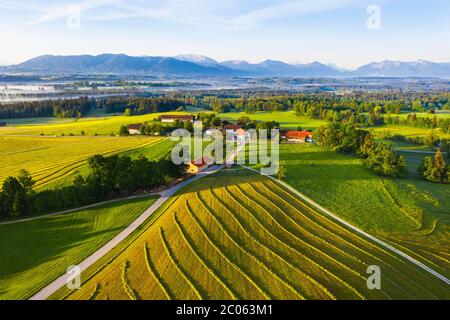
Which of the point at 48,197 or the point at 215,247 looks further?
the point at 48,197

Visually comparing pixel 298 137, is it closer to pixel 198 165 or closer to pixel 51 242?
pixel 198 165

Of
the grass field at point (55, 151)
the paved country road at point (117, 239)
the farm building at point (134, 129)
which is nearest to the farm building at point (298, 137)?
the grass field at point (55, 151)

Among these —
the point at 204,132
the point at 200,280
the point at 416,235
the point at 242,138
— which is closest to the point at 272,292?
the point at 200,280

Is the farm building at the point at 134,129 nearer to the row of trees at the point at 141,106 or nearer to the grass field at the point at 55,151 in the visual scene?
the grass field at the point at 55,151

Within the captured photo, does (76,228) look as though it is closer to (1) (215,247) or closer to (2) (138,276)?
(2) (138,276)

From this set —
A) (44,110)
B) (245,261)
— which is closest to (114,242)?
(245,261)

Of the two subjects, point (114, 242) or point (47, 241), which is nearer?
point (114, 242)

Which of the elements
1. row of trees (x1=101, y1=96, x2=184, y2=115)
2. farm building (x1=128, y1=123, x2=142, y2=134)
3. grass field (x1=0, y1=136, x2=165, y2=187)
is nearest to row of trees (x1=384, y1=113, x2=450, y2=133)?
grass field (x1=0, y1=136, x2=165, y2=187)
